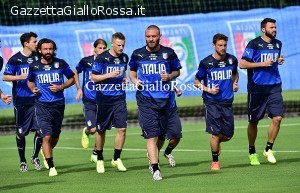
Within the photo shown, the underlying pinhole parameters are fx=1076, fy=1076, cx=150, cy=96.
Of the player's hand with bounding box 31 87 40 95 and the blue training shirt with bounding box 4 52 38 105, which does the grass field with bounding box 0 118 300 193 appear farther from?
the player's hand with bounding box 31 87 40 95

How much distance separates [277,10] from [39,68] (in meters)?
16.5

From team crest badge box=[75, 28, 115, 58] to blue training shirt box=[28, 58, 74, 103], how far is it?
13.7 m

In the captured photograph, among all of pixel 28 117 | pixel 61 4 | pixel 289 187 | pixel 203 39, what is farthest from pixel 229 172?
pixel 61 4

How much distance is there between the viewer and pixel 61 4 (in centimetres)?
3500

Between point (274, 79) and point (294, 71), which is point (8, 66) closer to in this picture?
point (274, 79)

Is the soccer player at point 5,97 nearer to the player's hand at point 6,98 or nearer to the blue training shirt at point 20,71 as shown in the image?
the player's hand at point 6,98

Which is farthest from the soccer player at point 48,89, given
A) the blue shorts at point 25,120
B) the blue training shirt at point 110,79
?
the blue shorts at point 25,120

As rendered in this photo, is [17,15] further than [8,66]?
Yes

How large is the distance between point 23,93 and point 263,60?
4.52 meters

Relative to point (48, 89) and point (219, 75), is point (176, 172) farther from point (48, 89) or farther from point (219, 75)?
point (48, 89)

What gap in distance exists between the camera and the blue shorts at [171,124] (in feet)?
56.9

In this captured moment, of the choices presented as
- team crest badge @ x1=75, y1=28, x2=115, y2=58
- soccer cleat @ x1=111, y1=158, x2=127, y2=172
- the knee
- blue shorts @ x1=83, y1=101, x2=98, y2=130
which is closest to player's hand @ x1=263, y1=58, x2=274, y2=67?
the knee

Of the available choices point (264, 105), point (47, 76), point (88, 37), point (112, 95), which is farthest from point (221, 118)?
point (88, 37)

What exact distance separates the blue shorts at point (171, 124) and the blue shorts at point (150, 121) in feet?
0.62
